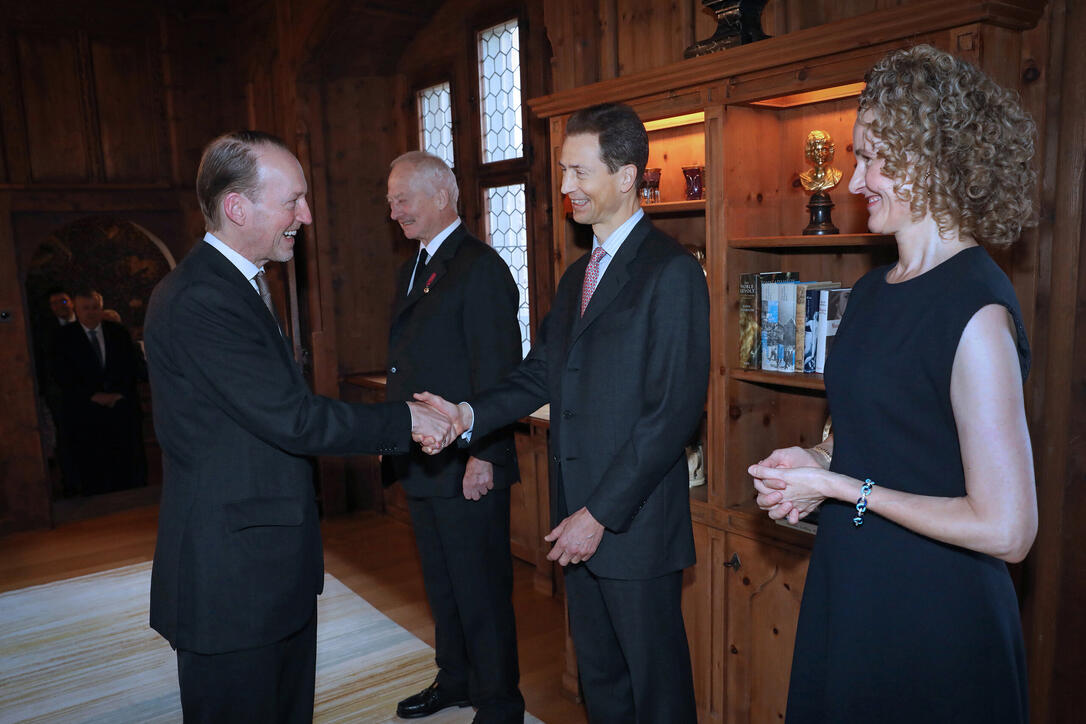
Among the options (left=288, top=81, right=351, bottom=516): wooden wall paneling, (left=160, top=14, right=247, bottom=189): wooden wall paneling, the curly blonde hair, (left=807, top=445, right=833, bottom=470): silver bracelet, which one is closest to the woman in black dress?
the curly blonde hair

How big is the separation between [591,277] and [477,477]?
0.90m

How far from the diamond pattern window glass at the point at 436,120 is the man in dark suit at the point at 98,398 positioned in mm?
2917

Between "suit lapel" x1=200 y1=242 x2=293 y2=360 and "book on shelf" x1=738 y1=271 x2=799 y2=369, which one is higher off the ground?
"suit lapel" x1=200 y1=242 x2=293 y2=360

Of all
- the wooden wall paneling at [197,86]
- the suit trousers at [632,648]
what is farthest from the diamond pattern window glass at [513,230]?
the suit trousers at [632,648]

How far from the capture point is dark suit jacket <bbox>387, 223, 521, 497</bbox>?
113 inches

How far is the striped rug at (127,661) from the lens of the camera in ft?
10.9

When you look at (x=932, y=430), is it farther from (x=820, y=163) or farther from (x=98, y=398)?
(x=98, y=398)

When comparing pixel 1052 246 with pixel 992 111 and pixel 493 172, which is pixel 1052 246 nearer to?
pixel 992 111

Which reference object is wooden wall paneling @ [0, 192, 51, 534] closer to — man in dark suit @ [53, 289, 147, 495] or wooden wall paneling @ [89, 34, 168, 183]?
man in dark suit @ [53, 289, 147, 495]

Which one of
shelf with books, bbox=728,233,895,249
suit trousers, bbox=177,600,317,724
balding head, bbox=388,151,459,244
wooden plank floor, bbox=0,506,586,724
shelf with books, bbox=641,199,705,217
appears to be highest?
balding head, bbox=388,151,459,244

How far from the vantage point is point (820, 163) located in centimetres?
261

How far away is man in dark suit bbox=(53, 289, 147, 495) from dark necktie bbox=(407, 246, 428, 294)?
4290mm

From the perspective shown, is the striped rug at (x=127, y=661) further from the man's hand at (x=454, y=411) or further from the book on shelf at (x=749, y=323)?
the book on shelf at (x=749, y=323)

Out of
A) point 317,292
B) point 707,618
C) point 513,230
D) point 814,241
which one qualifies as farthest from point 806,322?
point 317,292
